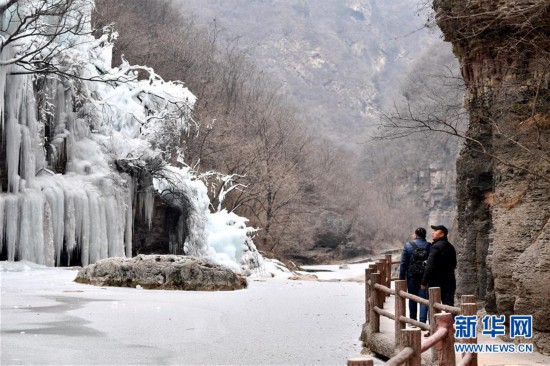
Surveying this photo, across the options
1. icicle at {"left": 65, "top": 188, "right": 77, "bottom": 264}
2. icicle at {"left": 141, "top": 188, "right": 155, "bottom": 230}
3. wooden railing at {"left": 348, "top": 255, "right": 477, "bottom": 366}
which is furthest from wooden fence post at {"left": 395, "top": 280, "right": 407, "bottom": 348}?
icicle at {"left": 141, "top": 188, "right": 155, "bottom": 230}

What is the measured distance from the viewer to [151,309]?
1480cm

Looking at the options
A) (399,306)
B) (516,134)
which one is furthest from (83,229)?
(516,134)

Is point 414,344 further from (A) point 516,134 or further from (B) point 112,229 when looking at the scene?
(B) point 112,229

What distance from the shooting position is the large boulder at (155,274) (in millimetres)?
19719

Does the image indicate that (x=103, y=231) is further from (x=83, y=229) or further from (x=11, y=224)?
(x=11, y=224)

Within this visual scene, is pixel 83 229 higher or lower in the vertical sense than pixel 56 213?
lower

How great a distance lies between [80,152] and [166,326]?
17095 mm

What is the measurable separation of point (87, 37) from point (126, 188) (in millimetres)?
7627

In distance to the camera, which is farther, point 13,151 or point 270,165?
point 270,165

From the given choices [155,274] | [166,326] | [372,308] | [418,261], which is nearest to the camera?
[372,308]

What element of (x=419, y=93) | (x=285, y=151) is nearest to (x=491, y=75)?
(x=285, y=151)

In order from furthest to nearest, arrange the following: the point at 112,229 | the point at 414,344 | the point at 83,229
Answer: the point at 112,229
the point at 83,229
the point at 414,344

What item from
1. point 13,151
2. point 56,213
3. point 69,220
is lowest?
point 69,220

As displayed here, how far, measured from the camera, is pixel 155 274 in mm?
19781
